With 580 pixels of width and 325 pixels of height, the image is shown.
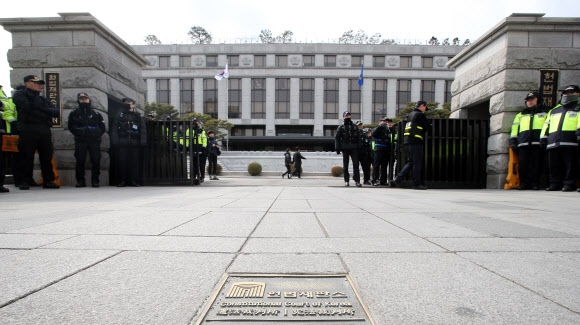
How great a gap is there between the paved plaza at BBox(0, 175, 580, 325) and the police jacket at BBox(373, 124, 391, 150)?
659cm

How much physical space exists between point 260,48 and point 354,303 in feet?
162

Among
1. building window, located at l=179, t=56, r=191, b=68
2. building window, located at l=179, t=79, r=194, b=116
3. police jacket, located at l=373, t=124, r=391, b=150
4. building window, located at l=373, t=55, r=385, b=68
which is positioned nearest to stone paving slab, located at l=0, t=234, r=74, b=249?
police jacket, located at l=373, t=124, r=391, b=150

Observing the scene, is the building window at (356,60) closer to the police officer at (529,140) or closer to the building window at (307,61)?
the building window at (307,61)

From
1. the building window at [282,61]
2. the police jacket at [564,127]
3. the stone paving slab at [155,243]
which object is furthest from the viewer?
the building window at [282,61]

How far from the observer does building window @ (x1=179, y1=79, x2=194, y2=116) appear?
154 ft

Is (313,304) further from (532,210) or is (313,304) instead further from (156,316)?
(532,210)

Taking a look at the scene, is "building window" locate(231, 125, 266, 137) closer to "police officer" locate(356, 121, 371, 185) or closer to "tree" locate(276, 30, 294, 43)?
"tree" locate(276, 30, 294, 43)

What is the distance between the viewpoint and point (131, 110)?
330 inches

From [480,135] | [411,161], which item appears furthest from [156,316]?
[480,135]

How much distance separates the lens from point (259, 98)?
46.7 meters

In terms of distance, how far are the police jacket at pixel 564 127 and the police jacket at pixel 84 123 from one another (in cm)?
1114

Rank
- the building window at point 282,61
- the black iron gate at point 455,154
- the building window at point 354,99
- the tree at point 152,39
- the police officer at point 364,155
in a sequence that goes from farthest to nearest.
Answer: the tree at point 152,39 → the building window at point 282,61 → the building window at point 354,99 → the police officer at point 364,155 → the black iron gate at point 455,154

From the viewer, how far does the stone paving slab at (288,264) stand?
161 cm

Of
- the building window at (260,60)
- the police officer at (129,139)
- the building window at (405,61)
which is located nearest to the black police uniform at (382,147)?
the police officer at (129,139)
